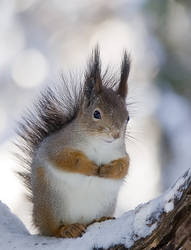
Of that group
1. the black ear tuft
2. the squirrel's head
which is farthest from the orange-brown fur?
the black ear tuft

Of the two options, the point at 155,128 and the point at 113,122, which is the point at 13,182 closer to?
the point at 155,128

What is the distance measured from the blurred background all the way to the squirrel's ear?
1.02 meters

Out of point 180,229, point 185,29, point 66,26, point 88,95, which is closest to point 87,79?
point 88,95

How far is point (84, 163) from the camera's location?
208 centimetres

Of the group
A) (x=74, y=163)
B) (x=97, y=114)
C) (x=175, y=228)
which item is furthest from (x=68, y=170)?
(x=175, y=228)

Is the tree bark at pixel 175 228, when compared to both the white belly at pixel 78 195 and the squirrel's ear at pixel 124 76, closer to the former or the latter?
the white belly at pixel 78 195

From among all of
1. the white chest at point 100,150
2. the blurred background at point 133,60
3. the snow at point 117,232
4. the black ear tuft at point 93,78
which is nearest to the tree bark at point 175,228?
the snow at point 117,232

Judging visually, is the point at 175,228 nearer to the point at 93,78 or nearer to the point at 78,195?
the point at 78,195

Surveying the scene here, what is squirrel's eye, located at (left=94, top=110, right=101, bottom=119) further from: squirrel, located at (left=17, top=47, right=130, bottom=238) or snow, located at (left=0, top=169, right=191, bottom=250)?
snow, located at (left=0, top=169, right=191, bottom=250)

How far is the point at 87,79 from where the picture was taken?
90.4 inches

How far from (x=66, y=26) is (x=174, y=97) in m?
1.25

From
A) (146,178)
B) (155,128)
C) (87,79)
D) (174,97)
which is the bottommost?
(146,178)

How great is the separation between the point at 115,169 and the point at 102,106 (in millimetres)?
253

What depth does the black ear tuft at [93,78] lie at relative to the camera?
7.41 ft
